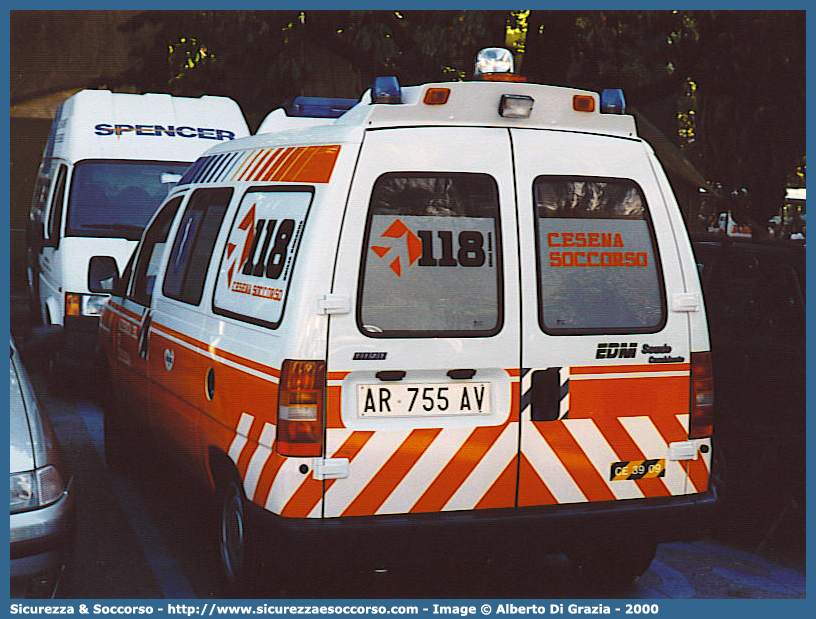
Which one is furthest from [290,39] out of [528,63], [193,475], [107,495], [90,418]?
[193,475]

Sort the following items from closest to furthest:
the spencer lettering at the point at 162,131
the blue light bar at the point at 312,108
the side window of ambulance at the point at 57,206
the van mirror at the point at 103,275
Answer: the van mirror at the point at 103,275, the side window of ambulance at the point at 57,206, the blue light bar at the point at 312,108, the spencer lettering at the point at 162,131

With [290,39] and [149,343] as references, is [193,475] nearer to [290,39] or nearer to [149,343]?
[149,343]

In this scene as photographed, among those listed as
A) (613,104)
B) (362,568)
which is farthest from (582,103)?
(362,568)

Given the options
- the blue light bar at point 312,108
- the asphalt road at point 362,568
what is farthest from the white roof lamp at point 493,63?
the blue light bar at point 312,108

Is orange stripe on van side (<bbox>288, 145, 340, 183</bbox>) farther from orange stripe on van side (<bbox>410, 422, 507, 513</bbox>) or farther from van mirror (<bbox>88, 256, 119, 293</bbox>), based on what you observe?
van mirror (<bbox>88, 256, 119, 293</bbox>)

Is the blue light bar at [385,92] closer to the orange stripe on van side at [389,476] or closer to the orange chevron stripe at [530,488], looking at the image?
the orange stripe on van side at [389,476]

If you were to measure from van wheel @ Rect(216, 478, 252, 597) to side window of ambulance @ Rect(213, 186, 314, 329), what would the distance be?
76 centimetres

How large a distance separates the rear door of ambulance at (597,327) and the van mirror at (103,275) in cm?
310

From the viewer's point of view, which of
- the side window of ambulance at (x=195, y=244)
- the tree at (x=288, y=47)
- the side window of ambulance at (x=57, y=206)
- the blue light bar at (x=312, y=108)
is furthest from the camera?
the tree at (x=288, y=47)

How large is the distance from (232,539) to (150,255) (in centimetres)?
212

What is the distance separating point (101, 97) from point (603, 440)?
24.5ft

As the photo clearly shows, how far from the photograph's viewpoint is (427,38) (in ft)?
40.8

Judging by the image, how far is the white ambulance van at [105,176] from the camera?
9.20m

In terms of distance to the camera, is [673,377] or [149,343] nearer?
[673,377]
